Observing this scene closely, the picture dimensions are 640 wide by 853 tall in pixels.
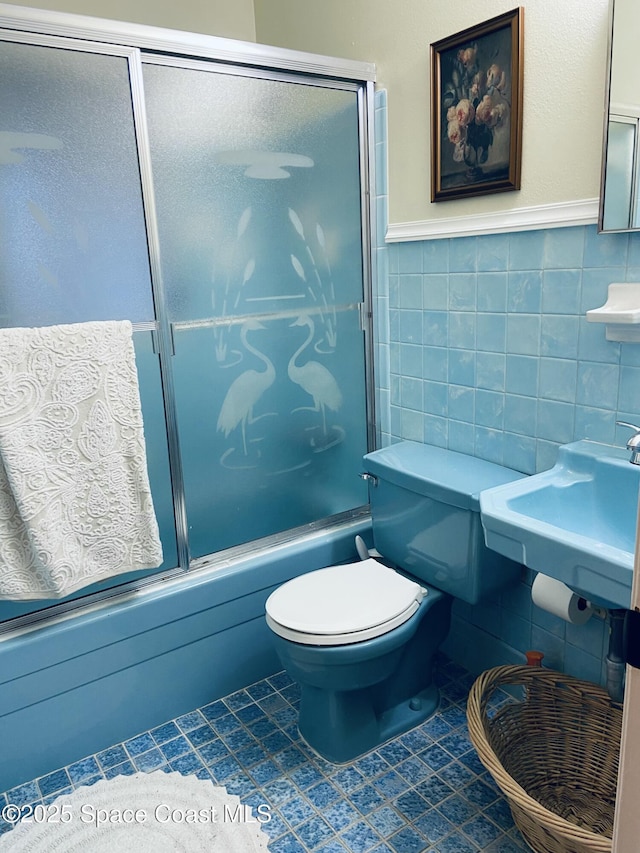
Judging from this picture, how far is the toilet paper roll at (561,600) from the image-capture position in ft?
4.91

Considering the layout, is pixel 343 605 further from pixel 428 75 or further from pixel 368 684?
pixel 428 75

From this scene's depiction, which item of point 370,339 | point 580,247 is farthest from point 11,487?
point 580,247

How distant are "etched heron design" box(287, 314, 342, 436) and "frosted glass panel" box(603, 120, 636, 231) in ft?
3.12

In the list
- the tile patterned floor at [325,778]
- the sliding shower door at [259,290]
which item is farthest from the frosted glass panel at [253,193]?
the tile patterned floor at [325,778]

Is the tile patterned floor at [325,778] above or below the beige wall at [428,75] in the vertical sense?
below

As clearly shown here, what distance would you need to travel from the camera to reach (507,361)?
182cm

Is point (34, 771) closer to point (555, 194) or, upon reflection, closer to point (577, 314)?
point (577, 314)

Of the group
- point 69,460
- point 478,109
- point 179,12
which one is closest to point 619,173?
point 478,109

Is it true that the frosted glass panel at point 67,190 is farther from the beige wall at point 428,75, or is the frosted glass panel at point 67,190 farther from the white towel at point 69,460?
the beige wall at point 428,75

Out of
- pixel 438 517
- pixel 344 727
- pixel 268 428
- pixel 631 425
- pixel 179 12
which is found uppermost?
pixel 179 12

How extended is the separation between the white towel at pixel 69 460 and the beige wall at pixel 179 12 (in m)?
1.36

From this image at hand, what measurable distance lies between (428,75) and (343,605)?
5.02 ft

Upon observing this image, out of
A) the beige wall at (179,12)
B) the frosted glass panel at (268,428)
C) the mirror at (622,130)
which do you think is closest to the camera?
the mirror at (622,130)

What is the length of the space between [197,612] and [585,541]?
1.19 meters
